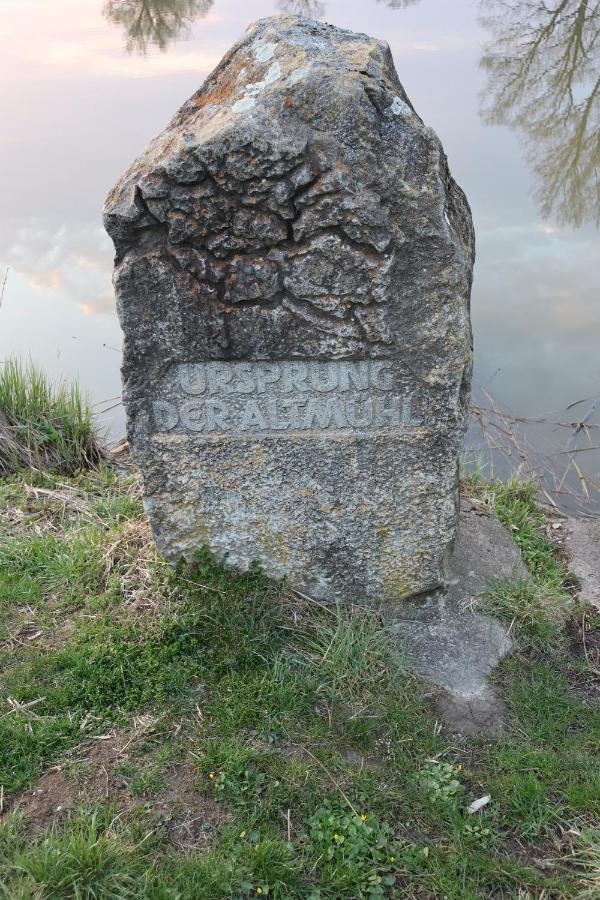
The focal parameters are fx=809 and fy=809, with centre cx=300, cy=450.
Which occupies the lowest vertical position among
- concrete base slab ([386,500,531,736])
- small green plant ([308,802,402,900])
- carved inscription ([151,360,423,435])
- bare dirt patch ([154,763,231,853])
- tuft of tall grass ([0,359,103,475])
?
small green plant ([308,802,402,900])

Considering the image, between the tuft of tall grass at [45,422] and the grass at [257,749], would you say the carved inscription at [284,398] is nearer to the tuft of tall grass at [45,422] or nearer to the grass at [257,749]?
the grass at [257,749]

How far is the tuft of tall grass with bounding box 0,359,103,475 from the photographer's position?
439cm

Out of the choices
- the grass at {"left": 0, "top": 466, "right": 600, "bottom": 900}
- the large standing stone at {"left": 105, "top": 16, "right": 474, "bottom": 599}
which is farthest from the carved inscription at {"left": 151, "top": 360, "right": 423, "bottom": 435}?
the grass at {"left": 0, "top": 466, "right": 600, "bottom": 900}

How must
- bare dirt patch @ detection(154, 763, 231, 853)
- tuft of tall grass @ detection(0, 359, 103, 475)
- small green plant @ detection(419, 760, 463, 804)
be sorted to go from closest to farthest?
1. bare dirt patch @ detection(154, 763, 231, 853)
2. small green plant @ detection(419, 760, 463, 804)
3. tuft of tall grass @ detection(0, 359, 103, 475)

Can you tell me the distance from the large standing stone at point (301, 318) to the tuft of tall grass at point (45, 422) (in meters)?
1.59

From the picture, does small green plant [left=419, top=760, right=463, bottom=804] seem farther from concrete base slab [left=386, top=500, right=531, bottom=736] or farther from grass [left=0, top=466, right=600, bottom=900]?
concrete base slab [left=386, top=500, right=531, bottom=736]

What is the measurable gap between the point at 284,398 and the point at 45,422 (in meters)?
2.09

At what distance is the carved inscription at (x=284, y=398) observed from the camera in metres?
2.80

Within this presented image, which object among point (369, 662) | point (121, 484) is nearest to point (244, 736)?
point (369, 662)

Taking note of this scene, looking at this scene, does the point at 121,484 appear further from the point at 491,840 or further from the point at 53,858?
the point at 491,840

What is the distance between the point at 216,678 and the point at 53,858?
82 centimetres

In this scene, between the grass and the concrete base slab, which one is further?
the concrete base slab

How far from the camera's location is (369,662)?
9.53 feet

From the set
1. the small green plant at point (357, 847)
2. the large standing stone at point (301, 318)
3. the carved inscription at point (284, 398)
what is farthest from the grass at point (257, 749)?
the carved inscription at point (284, 398)
